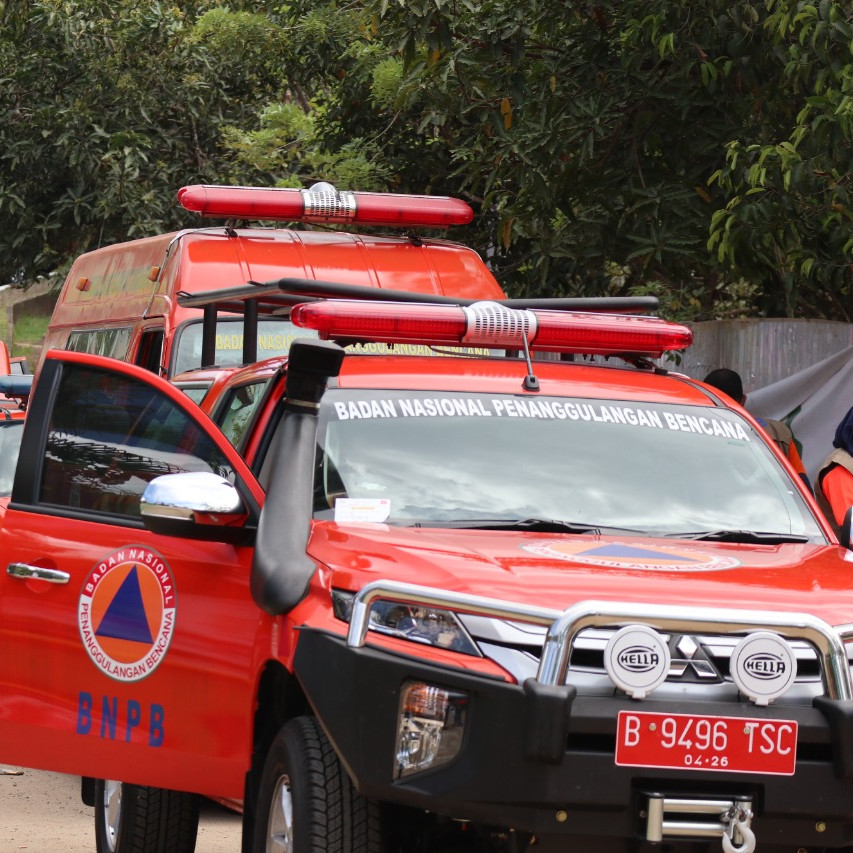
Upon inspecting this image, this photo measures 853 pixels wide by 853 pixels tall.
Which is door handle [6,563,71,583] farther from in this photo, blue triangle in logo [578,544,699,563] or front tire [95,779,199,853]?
blue triangle in logo [578,544,699,563]

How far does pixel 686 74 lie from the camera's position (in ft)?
34.8

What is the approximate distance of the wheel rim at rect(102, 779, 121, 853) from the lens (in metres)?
5.75

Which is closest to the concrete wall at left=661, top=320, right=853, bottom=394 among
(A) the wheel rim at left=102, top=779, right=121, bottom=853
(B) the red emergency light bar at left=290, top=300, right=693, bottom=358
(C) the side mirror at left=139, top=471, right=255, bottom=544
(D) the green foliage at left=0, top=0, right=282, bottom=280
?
(B) the red emergency light bar at left=290, top=300, right=693, bottom=358

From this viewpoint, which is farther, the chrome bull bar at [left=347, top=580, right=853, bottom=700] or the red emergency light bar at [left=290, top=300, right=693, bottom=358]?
the red emergency light bar at [left=290, top=300, right=693, bottom=358]

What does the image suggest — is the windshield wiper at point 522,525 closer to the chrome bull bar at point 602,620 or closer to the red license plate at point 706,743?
the chrome bull bar at point 602,620

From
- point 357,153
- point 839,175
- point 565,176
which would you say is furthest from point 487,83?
point 357,153

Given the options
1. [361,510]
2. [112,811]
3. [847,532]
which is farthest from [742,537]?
[112,811]

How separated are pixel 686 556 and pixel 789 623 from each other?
0.64 metres

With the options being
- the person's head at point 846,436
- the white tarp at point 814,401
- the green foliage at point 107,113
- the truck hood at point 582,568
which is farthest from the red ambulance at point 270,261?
the green foliage at point 107,113

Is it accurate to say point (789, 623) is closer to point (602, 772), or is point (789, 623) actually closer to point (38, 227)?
point (602, 772)

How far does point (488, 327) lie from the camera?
533 cm

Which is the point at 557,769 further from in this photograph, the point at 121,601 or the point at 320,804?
the point at 121,601

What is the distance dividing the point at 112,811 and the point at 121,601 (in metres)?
1.24

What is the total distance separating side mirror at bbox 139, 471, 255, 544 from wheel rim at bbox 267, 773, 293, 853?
74 centimetres
